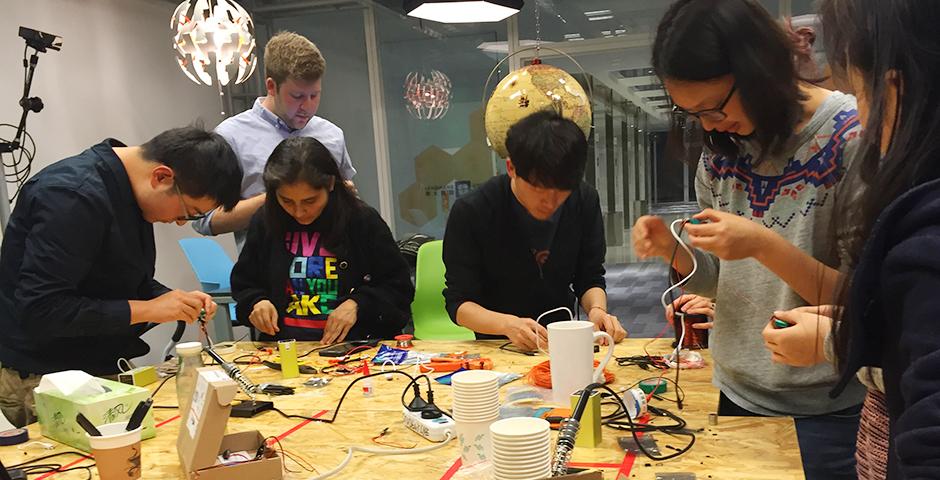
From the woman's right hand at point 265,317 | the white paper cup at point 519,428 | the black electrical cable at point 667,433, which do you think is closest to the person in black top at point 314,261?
the woman's right hand at point 265,317

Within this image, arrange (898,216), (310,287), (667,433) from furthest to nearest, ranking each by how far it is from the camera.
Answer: (310,287), (667,433), (898,216)

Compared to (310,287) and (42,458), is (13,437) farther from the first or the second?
(310,287)

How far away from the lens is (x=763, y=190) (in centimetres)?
142

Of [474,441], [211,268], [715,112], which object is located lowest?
[211,268]

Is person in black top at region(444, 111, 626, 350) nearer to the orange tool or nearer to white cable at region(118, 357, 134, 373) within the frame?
the orange tool

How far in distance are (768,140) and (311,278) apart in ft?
5.51

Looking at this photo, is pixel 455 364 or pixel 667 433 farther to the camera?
pixel 455 364

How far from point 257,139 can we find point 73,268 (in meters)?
1.58

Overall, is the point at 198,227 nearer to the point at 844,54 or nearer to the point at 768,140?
the point at 768,140

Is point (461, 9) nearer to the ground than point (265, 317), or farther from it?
farther from it

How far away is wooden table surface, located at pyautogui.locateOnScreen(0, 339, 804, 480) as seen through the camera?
3.96 feet

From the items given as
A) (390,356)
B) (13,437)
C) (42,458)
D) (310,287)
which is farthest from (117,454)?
(310,287)

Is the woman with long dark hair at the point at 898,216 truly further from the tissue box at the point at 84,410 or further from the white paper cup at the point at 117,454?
the tissue box at the point at 84,410

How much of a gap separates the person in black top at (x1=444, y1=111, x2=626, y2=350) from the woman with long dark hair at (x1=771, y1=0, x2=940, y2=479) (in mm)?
1381
